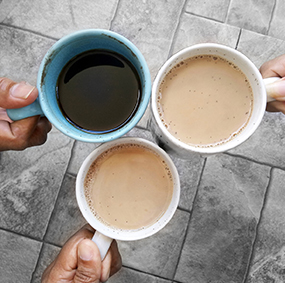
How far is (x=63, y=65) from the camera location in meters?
0.71

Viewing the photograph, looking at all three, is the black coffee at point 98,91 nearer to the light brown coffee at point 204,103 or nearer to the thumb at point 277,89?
the light brown coffee at point 204,103

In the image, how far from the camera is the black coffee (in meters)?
0.72

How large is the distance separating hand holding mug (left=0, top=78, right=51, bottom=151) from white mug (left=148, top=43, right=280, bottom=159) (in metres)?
0.29

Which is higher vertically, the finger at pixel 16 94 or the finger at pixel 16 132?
the finger at pixel 16 94

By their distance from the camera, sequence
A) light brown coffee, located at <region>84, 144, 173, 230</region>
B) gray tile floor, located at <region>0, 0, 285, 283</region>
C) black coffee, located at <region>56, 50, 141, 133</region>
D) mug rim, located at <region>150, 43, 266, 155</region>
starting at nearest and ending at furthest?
mug rim, located at <region>150, 43, 266, 155</region> < black coffee, located at <region>56, 50, 141, 133</region> < light brown coffee, located at <region>84, 144, 173, 230</region> < gray tile floor, located at <region>0, 0, 285, 283</region>

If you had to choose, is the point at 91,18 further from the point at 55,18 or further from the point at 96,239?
the point at 96,239

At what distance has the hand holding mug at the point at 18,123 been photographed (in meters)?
0.68

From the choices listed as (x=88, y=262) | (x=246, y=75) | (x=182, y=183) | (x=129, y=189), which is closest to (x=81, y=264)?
(x=88, y=262)

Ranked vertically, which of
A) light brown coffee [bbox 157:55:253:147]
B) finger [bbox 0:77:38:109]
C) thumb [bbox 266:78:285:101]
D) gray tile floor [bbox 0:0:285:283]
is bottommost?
gray tile floor [bbox 0:0:285:283]

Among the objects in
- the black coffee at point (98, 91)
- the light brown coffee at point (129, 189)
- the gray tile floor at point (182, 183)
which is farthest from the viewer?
the gray tile floor at point (182, 183)

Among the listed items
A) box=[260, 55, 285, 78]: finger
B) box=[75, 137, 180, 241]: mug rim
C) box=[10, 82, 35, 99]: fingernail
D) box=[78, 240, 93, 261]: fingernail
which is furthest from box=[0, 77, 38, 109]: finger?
box=[260, 55, 285, 78]: finger

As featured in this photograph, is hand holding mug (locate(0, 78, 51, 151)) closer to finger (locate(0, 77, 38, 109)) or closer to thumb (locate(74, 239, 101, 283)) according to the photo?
finger (locate(0, 77, 38, 109))

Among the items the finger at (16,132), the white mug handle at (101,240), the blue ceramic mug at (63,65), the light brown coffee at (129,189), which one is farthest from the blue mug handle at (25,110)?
the white mug handle at (101,240)

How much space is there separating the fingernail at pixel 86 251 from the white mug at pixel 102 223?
0.03 m
